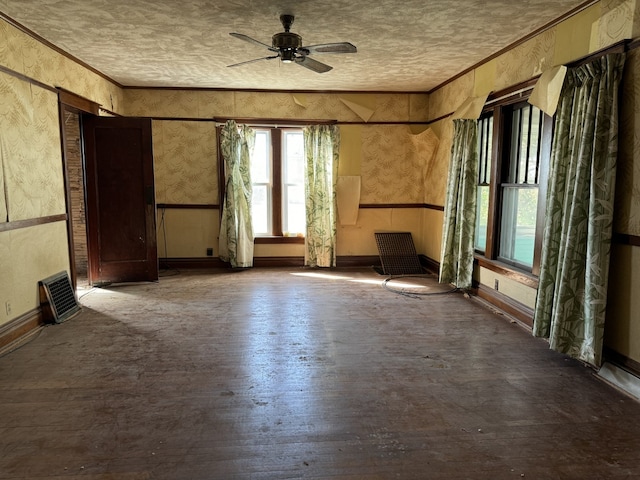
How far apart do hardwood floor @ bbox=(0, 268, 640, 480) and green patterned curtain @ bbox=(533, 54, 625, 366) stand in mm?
316

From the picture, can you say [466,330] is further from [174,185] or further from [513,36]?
[174,185]

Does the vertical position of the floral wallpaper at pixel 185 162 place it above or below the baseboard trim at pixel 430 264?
above

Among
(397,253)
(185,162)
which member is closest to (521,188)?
(397,253)

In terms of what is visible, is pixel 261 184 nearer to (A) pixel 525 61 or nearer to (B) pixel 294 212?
(B) pixel 294 212

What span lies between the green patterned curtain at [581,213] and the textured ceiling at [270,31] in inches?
30.9

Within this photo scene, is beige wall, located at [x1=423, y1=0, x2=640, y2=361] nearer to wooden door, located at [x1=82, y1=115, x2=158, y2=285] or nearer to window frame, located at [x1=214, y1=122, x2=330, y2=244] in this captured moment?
window frame, located at [x1=214, y1=122, x2=330, y2=244]

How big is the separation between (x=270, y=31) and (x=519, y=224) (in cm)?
300

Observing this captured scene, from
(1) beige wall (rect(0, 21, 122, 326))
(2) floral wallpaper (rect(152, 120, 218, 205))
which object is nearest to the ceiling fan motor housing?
(1) beige wall (rect(0, 21, 122, 326))

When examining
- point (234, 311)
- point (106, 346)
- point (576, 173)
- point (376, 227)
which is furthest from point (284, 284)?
point (576, 173)

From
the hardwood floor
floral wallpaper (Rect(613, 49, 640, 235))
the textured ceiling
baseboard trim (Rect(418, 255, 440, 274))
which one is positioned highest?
the textured ceiling

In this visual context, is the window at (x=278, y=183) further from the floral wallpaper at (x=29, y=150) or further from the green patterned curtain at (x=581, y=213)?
the green patterned curtain at (x=581, y=213)

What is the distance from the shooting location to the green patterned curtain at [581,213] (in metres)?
2.74

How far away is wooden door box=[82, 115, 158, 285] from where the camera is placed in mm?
5160

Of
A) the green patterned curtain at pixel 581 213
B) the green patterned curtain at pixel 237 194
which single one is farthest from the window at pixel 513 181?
the green patterned curtain at pixel 237 194
